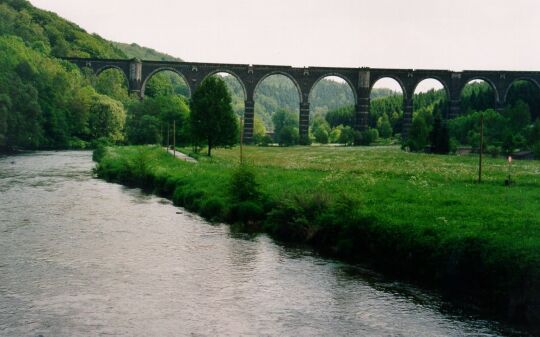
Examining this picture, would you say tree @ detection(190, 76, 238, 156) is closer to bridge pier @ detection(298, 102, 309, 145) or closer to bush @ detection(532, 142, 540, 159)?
bush @ detection(532, 142, 540, 159)

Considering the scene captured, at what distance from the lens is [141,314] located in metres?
17.6

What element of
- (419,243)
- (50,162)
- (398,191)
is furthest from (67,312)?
(50,162)

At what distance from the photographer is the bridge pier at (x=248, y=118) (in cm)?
10956

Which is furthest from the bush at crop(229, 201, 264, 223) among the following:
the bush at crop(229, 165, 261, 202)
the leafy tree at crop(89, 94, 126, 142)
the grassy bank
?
the leafy tree at crop(89, 94, 126, 142)

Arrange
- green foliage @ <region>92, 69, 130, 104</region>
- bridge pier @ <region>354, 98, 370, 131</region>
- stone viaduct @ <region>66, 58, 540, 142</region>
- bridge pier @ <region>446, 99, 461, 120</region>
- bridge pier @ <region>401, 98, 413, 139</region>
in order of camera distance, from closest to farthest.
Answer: stone viaduct @ <region>66, 58, 540, 142</region> → bridge pier @ <region>354, 98, 370, 131</region> → bridge pier @ <region>401, 98, 413, 139</region> → bridge pier @ <region>446, 99, 461, 120</region> → green foliage @ <region>92, 69, 130, 104</region>

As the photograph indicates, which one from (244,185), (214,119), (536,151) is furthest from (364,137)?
(244,185)

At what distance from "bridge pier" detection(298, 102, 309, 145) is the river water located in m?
81.2

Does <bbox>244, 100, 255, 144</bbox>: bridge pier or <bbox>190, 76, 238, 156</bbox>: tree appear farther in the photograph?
<bbox>244, 100, 255, 144</bbox>: bridge pier

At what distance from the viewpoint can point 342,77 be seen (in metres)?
109

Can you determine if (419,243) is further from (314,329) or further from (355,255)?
(314,329)

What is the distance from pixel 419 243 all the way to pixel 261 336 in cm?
847

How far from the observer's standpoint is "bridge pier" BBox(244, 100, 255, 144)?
109562 millimetres

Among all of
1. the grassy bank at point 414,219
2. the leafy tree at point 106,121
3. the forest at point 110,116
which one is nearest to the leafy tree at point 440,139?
the forest at point 110,116

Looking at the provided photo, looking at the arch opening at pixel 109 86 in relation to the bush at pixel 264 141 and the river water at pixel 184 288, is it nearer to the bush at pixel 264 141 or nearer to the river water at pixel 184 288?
the bush at pixel 264 141
